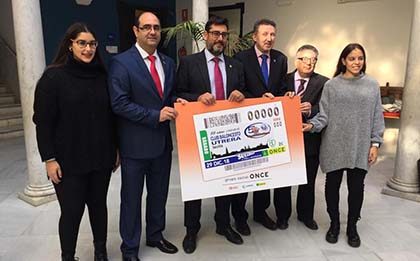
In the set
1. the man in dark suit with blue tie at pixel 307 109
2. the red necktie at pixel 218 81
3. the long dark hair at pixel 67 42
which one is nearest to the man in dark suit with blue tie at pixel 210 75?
the red necktie at pixel 218 81

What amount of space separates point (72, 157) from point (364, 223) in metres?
2.45

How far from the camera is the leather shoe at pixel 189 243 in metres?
2.61

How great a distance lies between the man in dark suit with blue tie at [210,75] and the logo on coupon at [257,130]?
0.21 metres

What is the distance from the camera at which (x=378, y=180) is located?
4199 millimetres

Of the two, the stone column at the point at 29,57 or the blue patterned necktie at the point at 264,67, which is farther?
the stone column at the point at 29,57

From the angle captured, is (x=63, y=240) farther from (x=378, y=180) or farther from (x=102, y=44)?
(x=102, y=44)

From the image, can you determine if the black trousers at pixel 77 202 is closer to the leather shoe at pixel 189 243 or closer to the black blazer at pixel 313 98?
the leather shoe at pixel 189 243

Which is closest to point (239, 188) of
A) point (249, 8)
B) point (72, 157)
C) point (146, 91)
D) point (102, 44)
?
point (146, 91)

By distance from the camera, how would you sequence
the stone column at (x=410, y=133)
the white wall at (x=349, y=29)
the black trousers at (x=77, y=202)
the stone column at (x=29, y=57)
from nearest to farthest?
the black trousers at (x=77, y=202), the stone column at (x=29, y=57), the stone column at (x=410, y=133), the white wall at (x=349, y=29)

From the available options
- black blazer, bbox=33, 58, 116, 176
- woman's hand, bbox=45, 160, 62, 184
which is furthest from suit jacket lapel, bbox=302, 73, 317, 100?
woman's hand, bbox=45, 160, 62, 184

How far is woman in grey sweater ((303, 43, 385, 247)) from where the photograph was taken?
2457mm

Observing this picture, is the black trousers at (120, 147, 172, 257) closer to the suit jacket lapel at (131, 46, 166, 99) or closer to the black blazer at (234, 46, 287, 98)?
the suit jacket lapel at (131, 46, 166, 99)

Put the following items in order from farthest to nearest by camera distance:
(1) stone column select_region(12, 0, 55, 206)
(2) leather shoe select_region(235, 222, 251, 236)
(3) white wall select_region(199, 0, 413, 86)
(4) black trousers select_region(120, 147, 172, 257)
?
(3) white wall select_region(199, 0, 413, 86), (1) stone column select_region(12, 0, 55, 206), (2) leather shoe select_region(235, 222, 251, 236), (4) black trousers select_region(120, 147, 172, 257)

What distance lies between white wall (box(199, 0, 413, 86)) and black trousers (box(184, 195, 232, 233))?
4.23m
